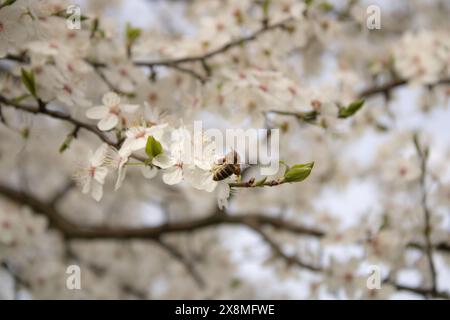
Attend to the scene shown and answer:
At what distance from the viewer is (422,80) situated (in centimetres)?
278

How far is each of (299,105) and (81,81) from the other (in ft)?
2.68

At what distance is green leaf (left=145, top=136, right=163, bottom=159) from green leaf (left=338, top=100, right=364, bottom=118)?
0.81 metres

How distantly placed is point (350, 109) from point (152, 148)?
839mm

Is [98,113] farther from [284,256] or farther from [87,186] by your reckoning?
[284,256]

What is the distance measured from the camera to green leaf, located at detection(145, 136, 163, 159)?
1.33 metres

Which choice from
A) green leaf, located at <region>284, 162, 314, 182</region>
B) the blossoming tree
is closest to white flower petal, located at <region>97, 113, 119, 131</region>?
the blossoming tree

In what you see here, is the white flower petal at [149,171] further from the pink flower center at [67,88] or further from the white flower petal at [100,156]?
the pink flower center at [67,88]

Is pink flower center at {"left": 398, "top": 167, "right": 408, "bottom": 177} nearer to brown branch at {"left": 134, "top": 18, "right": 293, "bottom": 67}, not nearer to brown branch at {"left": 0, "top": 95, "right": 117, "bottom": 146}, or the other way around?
brown branch at {"left": 134, "top": 18, "right": 293, "bottom": 67}

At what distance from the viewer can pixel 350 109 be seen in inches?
73.8

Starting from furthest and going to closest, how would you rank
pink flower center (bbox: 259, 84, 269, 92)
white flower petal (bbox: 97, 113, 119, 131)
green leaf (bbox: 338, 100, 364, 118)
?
pink flower center (bbox: 259, 84, 269, 92) < green leaf (bbox: 338, 100, 364, 118) < white flower petal (bbox: 97, 113, 119, 131)

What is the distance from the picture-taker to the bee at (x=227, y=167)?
4.25 ft

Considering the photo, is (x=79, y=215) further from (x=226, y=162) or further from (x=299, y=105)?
(x=226, y=162)

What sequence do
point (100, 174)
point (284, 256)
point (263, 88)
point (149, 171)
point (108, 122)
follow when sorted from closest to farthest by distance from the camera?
point (149, 171), point (100, 174), point (108, 122), point (263, 88), point (284, 256)

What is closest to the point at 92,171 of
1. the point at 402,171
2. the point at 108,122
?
the point at 108,122
